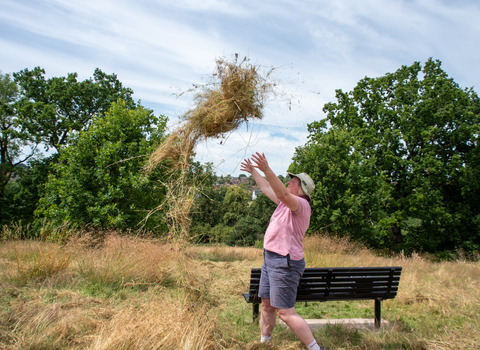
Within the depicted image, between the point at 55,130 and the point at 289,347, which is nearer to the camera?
the point at 289,347

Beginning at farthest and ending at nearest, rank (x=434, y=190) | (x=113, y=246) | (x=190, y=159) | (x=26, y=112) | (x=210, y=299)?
(x=26, y=112), (x=434, y=190), (x=113, y=246), (x=190, y=159), (x=210, y=299)

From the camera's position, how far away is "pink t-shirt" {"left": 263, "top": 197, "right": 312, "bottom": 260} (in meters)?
2.56

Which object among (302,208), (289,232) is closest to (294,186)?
(302,208)

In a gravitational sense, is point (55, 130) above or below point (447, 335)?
above

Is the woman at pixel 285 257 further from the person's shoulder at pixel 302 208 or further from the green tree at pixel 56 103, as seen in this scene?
the green tree at pixel 56 103

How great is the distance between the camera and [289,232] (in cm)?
260

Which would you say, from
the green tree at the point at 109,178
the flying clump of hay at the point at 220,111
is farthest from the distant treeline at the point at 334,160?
the flying clump of hay at the point at 220,111

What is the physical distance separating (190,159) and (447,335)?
11.0 feet

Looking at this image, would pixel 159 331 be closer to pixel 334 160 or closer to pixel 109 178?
pixel 109 178

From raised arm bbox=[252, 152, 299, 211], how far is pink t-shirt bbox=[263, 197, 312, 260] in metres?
0.13

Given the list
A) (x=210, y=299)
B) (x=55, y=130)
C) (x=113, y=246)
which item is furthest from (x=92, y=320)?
(x=55, y=130)

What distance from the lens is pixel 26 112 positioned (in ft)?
66.8

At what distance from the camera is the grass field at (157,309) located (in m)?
2.50

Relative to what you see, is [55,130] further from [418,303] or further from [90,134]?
[418,303]
